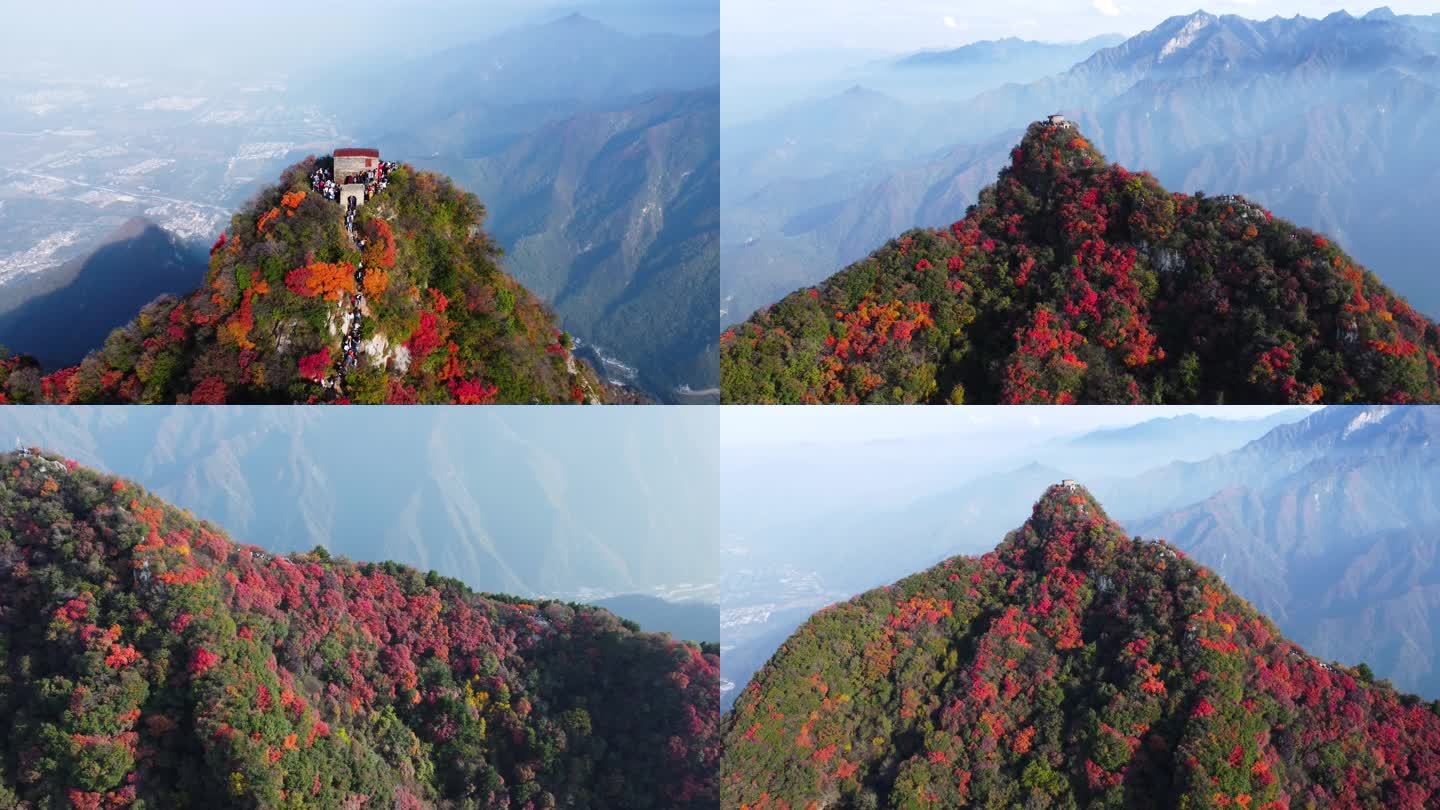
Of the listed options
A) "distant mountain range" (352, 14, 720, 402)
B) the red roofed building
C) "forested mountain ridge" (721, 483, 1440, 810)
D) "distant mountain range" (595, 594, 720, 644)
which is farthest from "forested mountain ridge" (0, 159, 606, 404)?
"distant mountain range" (352, 14, 720, 402)

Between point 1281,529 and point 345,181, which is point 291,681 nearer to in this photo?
point 345,181

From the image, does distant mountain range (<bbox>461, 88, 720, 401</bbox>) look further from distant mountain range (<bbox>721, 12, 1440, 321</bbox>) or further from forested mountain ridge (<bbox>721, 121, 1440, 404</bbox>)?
forested mountain ridge (<bbox>721, 121, 1440, 404</bbox>)

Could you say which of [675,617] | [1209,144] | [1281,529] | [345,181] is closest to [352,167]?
[345,181]

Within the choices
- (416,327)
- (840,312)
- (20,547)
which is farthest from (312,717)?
(840,312)

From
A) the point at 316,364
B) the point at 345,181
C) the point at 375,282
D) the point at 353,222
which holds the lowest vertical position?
the point at 316,364

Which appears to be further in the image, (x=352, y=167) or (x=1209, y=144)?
(x=1209, y=144)

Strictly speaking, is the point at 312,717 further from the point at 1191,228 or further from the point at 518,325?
the point at 1191,228
